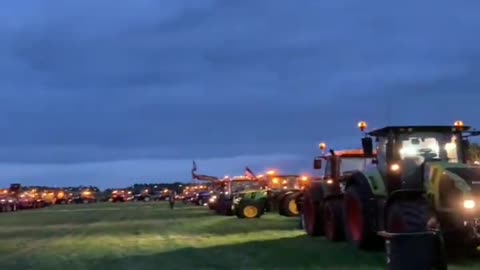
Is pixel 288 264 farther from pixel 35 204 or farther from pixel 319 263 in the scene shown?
pixel 35 204

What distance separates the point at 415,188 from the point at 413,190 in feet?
2.96

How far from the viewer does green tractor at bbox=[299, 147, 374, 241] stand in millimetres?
19375

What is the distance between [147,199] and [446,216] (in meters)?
115

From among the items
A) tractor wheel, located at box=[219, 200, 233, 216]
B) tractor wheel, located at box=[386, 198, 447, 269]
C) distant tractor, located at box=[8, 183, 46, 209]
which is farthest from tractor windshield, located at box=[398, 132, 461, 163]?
distant tractor, located at box=[8, 183, 46, 209]

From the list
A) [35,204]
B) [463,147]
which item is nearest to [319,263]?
[463,147]

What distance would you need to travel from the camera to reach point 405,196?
47.3 ft

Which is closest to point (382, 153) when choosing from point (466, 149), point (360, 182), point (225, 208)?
point (360, 182)

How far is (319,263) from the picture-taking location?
15039mm

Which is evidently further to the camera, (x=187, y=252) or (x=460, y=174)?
(x=187, y=252)

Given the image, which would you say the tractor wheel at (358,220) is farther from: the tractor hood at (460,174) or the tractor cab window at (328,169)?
the tractor cab window at (328,169)

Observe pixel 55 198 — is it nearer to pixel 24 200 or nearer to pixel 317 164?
pixel 24 200

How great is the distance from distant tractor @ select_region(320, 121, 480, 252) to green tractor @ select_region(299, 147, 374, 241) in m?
1.37

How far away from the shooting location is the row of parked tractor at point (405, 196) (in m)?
11.0

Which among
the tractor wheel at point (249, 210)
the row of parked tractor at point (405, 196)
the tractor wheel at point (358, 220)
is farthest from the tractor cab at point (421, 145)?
the tractor wheel at point (249, 210)
